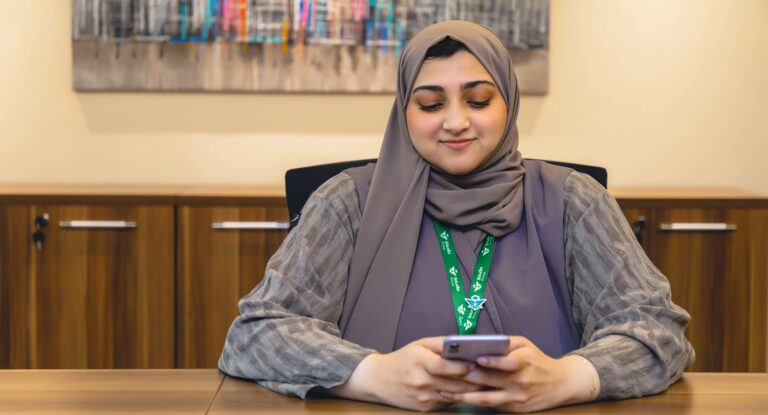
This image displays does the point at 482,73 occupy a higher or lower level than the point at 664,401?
higher

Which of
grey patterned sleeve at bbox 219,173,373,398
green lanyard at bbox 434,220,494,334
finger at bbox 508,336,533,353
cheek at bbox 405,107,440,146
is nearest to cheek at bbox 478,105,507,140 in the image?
cheek at bbox 405,107,440,146

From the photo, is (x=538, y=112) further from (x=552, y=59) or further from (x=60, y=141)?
(x=60, y=141)

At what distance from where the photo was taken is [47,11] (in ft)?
12.3

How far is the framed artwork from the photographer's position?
3.68 metres

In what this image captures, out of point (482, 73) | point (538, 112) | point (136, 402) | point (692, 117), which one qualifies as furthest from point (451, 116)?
point (692, 117)

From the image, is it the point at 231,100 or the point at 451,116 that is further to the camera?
the point at 231,100

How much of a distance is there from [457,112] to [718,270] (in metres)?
1.94

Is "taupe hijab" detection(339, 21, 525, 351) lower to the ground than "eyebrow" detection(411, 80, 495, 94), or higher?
lower

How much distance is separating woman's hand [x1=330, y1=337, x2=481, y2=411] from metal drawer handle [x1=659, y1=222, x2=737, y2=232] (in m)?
2.18

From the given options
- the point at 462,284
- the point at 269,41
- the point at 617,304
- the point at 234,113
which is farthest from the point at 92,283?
the point at 617,304

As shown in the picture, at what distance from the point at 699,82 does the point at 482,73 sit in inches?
87.6

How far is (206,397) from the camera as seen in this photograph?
150cm

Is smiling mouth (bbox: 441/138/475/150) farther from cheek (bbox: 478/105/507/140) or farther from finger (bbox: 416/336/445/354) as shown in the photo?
finger (bbox: 416/336/445/354)

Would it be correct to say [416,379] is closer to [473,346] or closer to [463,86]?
[473,346]
